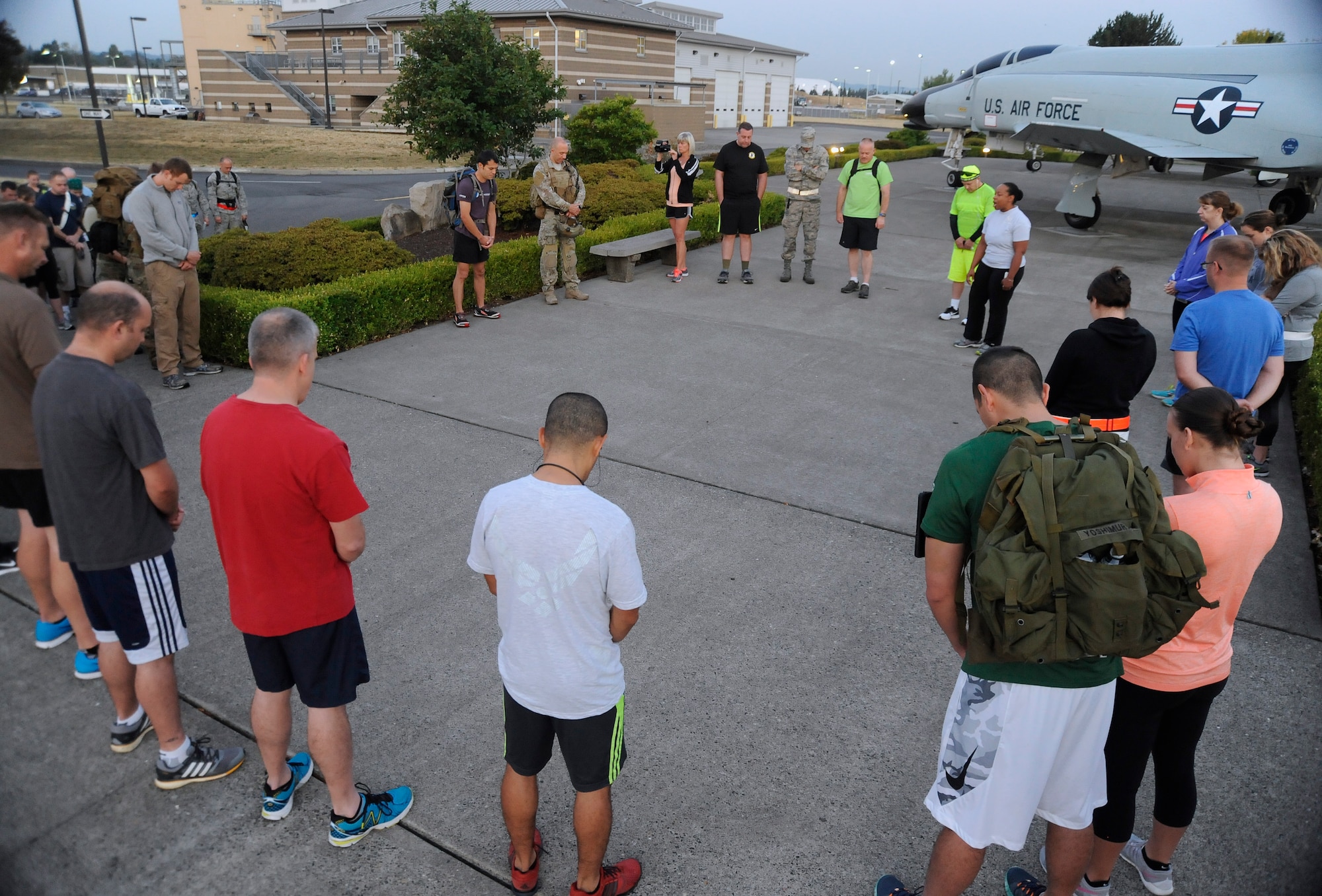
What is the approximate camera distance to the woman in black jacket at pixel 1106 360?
4.23 meters

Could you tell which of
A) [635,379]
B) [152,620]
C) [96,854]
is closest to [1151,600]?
[152,620]

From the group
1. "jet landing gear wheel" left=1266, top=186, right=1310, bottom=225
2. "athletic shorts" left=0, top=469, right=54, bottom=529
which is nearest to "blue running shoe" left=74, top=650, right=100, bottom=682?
"athletic shorts" left=0, top=469, right=54, bottom=529

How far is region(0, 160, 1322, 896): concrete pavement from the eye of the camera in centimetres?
295

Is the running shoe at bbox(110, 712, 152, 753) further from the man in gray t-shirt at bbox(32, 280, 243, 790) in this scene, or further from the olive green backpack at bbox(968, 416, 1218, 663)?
the olive green backpack at bbox(968, 416, 1218, 663)

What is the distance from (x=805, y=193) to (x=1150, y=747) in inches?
363

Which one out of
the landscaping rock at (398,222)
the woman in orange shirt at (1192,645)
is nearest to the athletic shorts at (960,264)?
the woman in orange shirt at (1192,645)

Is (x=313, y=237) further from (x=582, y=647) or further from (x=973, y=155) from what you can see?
(x=973, y=155)

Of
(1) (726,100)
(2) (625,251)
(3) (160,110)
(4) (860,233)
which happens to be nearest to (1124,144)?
(4) (860,233)

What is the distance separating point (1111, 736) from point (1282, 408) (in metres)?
6.78

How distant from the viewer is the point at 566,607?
229 centimetres

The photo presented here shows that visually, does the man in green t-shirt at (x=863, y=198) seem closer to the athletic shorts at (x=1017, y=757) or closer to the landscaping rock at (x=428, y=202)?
the landscaping rock at (x=428, y=202)

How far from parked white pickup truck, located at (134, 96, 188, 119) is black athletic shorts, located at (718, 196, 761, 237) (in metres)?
70.8

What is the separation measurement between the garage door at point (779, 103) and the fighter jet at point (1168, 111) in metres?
51.0

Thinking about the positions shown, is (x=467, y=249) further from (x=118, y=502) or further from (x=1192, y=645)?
(x=1192, y=645)
